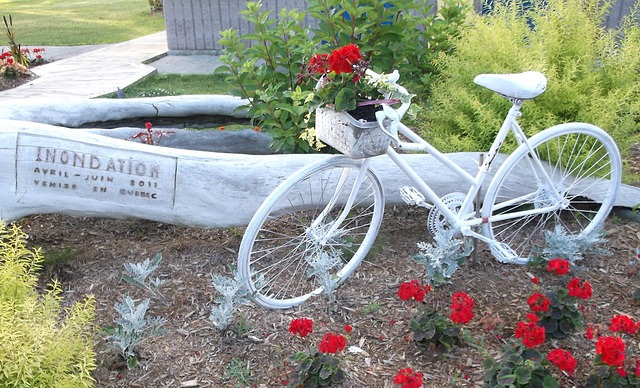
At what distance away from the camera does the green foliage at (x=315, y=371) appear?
7.53 feet

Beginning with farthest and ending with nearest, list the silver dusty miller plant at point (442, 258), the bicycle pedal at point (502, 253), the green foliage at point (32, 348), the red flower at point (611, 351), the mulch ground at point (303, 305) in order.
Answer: the bicycle pedal at point (502, 253)
the silver dusty miller plant at point (442, 258)
the mulch ground at point (303, 305)
the red flower at point (611, 351)
the green foliage at point (32, 348)

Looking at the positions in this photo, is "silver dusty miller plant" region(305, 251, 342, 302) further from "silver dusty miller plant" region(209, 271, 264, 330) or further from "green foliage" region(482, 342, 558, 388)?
"green foliage" region(482, 342, 558, 388)

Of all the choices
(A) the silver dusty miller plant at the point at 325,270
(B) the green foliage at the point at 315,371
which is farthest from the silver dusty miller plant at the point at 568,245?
(B) the green foliage at the point at 315,371

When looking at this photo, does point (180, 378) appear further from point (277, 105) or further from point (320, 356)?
point (277, 105)

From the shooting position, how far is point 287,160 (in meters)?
3.30

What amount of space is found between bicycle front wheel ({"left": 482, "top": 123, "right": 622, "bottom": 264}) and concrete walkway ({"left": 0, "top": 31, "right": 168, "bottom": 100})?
17.0 ft

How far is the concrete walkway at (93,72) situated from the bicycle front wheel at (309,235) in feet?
14.2

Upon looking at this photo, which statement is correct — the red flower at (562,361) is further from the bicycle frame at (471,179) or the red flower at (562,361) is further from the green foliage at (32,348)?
the green foliage at (32,348)

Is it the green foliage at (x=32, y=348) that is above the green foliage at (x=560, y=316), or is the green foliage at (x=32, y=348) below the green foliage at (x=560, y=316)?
above

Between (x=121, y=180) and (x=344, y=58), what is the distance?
60.0 inches

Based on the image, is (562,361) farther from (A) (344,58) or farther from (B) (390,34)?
(B) (390,34)

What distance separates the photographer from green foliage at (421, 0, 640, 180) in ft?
11.4

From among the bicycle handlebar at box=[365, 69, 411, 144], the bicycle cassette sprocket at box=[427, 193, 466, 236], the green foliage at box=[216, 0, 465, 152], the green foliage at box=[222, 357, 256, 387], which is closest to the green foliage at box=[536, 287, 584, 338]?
the bicycle cassette sprocket at box=[427, 193, 466, 236]

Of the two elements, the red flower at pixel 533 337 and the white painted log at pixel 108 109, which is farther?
the white painted log at pixel 108 109
